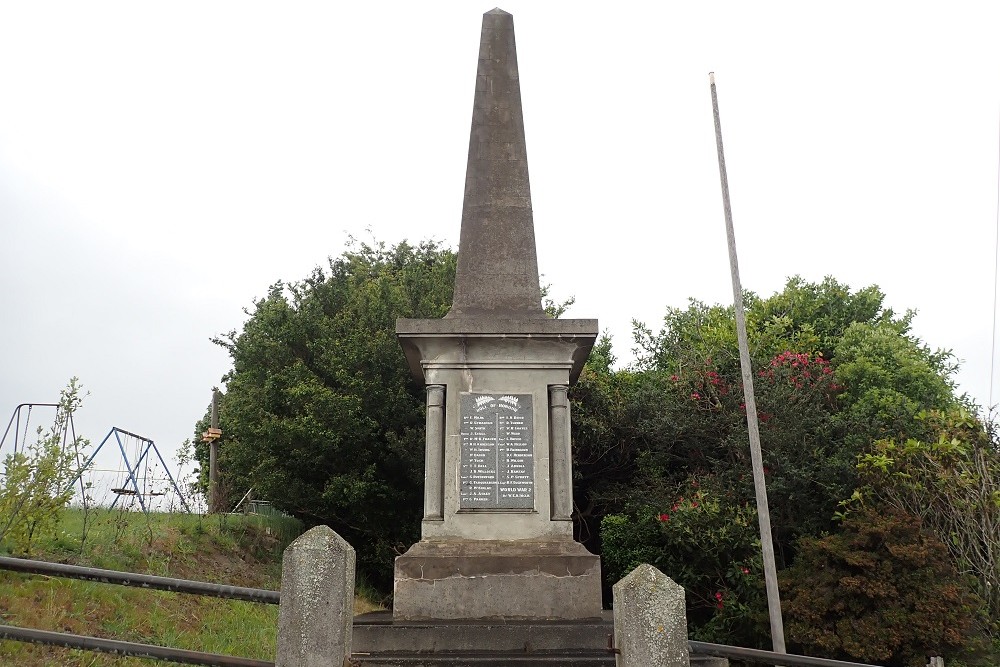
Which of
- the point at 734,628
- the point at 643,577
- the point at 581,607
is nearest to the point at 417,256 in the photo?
the point at 734,628

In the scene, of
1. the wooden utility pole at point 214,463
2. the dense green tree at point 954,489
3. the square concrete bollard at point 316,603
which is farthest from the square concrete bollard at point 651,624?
the wooden utility pole at point 214,463

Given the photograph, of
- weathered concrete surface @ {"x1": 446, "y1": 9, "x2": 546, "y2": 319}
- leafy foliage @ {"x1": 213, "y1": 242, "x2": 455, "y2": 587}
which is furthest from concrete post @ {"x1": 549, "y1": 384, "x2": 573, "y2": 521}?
leafy foliage @ {"x1": 213, "y1": 242, "x2": 455, "y2": 587}

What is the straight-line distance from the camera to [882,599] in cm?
1345

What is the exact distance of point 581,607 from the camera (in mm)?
8781

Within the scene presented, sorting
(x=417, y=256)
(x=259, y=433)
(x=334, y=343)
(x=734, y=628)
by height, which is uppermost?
(x=417, y=256)

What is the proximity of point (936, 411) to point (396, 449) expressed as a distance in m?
11.3

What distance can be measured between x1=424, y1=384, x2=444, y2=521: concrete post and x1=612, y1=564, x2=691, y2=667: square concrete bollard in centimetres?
425

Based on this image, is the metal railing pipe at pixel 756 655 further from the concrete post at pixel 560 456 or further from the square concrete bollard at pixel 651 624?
the concrete post at pixel 560 456

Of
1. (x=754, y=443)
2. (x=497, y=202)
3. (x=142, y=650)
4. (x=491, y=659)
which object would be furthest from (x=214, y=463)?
(x=142, y=650)

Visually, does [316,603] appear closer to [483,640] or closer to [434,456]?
[483,640]

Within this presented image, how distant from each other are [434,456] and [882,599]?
830cm

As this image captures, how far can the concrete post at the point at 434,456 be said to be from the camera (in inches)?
370

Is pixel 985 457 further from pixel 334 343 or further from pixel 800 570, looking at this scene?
pixel 334 343

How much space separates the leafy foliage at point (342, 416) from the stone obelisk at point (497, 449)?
8922 millimetres
